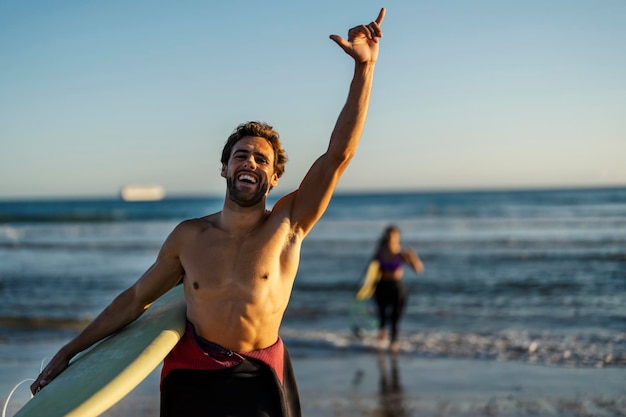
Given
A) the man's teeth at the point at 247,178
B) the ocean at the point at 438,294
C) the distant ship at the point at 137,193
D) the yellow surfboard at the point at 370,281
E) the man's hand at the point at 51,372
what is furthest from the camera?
the distant ship at the point at 137,193

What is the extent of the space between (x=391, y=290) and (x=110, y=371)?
6938mm

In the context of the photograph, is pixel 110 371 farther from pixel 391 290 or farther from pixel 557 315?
pixel 557 315

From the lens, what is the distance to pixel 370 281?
33.9ft

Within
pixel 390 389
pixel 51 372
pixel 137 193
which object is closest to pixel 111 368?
pixel 51 372

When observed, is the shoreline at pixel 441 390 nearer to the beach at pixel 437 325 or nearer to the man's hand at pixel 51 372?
the beach at pixel 437 325

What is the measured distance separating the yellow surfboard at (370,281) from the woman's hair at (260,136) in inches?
271

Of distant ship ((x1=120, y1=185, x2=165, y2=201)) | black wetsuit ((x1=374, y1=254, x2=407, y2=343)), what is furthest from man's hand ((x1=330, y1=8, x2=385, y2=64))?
distant ship ((x1=120, y1=185, x2=165, y2=201))

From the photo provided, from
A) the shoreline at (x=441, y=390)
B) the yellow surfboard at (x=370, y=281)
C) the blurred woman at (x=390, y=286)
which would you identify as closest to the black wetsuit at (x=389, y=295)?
the blurred woman at (x=390, y=286)

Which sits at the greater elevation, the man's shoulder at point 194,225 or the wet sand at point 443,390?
the man's shoulder at point 194,225

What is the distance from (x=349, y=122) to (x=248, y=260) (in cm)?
75

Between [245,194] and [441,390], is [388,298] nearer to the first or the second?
[441,390]

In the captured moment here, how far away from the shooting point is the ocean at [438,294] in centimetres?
920

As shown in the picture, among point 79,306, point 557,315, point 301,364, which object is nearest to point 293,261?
point 301,364

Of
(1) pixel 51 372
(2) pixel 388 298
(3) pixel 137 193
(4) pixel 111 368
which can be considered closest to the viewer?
(4) pixel 111 368
